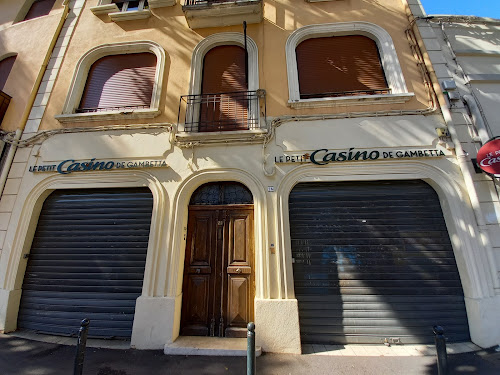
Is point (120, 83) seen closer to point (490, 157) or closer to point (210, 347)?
point (210, 347)

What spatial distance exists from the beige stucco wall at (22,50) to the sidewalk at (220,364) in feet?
18.3

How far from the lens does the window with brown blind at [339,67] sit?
5473 mm

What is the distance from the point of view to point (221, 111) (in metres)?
5.49

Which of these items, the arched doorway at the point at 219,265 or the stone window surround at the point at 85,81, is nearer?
the arched doorway at the point at 219,265

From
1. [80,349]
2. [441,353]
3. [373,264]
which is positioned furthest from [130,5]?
[441,353]

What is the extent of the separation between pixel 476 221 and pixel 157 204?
637cm

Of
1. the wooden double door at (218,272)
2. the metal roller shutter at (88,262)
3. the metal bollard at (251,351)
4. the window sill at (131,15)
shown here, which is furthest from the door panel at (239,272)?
the window sill at (131,15)

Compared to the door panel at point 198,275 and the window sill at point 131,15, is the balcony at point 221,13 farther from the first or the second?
the door panel at point 198,275

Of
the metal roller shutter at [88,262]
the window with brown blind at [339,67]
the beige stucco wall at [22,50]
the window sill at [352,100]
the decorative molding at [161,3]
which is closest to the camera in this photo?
the metal roller shutter at [88,262]

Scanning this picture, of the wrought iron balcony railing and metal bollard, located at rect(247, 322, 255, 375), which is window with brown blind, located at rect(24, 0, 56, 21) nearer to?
the wrought iron balcony railing

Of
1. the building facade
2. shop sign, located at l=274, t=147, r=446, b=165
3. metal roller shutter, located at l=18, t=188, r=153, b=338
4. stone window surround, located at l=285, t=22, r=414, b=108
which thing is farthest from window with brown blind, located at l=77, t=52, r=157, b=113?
shop sign, located at l=274, t=147, r=446, b=165

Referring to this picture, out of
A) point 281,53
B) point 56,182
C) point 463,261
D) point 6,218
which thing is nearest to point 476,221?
point 463,261

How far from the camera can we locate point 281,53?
18.9ft

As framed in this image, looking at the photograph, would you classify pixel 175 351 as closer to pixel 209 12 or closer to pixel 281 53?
pixel 281 53
